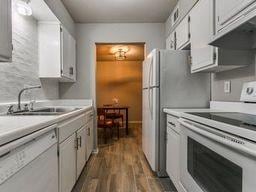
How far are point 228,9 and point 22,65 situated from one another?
2153 mm

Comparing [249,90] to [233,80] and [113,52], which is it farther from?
[113,52]

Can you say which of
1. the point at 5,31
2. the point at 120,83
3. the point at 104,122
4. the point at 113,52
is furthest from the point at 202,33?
the point at 120,83

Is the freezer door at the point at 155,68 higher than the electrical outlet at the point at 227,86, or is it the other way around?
the freezer door at the point at 155,68

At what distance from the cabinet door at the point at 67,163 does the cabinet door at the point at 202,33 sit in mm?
1472

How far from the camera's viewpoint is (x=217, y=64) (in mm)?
1877

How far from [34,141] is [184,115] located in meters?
1.17

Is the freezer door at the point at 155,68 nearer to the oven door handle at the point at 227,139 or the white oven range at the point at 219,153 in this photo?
the white oven range at the point at 219,153

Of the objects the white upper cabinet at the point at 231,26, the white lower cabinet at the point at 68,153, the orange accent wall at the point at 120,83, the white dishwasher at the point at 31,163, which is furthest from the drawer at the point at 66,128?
the orange accent wall at the point at 120,83

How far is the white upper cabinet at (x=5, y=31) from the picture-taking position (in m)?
1.30

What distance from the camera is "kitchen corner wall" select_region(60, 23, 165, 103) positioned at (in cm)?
400

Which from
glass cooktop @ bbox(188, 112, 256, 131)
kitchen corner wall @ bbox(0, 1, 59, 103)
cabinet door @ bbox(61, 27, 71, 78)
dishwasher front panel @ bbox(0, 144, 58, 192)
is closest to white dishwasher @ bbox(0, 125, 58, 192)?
dishwasher front panel @ bbox(0, 144, 58, 192)

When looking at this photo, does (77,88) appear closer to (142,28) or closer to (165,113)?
→ (142,28)

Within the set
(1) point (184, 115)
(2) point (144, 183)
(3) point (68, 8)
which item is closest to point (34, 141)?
(1) point (184, 115)

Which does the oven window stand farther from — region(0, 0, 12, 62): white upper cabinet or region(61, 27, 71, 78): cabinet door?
region(61, 27, 71, 78): cabinet door
